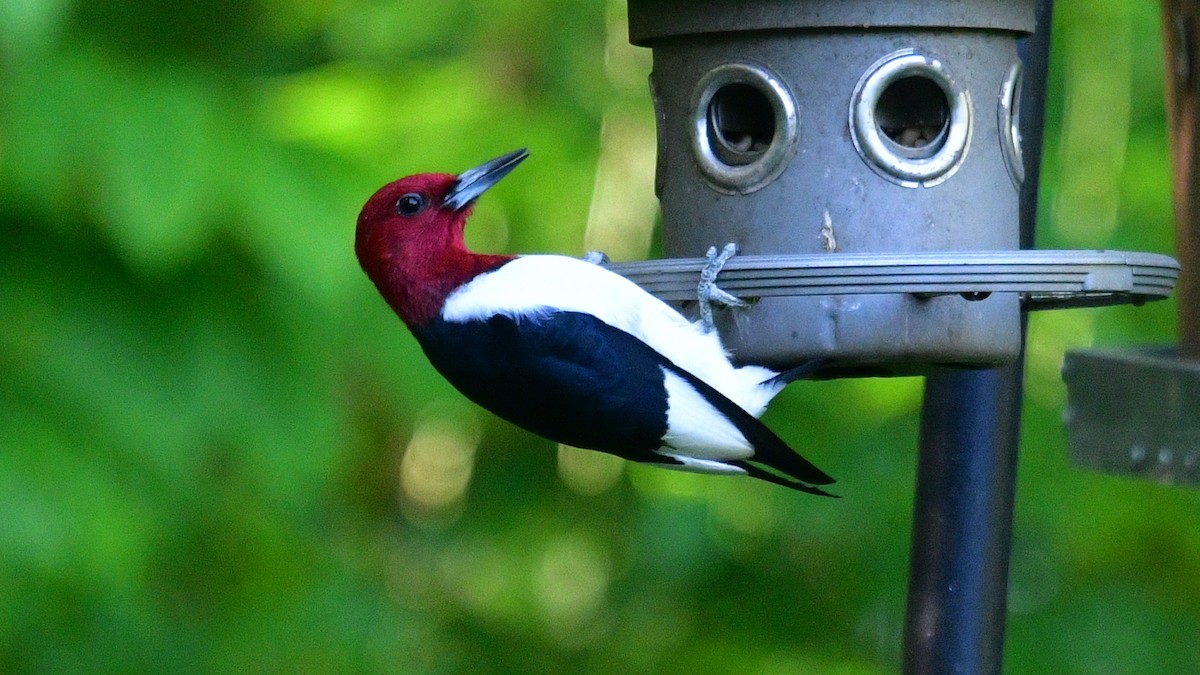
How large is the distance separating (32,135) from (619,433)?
60.1 inches

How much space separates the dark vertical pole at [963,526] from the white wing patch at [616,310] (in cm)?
38

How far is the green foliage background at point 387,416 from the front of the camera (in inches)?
144

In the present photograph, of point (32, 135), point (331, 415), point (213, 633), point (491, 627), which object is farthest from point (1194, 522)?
point (32, 135)

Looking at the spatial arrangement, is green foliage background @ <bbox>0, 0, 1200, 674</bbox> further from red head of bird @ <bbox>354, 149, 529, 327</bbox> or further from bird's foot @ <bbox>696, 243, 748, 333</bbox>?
bird's foot @ <bbox>696, 243, 748, 333</bbox>

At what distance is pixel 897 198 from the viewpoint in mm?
3068

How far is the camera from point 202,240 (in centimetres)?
385

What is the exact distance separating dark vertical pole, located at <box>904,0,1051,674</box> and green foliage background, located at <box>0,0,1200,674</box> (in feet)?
4.76

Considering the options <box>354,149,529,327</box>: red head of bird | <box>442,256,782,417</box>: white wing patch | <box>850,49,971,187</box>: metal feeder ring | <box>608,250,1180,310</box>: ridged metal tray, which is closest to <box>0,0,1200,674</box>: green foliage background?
<box>354,149,529,327</box>: red head of bird

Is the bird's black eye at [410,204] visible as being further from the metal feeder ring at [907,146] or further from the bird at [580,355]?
the metal feeder ring at [907,146]

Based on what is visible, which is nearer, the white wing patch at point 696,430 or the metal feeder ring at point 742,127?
the white wing patch at point 696,430

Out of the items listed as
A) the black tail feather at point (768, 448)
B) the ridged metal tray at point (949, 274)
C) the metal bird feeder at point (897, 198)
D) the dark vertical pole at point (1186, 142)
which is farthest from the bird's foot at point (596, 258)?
the dark vertical pole at point (1186, 142)

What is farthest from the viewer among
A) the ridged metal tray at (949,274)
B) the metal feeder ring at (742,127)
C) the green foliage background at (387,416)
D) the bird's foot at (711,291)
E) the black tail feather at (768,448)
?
the green foliage background at (387,416)

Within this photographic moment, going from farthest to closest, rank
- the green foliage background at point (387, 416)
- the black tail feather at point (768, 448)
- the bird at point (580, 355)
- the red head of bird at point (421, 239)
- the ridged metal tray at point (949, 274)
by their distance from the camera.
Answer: the green foliage background at point (387, 416) → the red head of bird at point (421, 239) → the bird at point (580, 355) → the black tail feather at point (768, 448) → the ridged metal tray at point (949, 274)

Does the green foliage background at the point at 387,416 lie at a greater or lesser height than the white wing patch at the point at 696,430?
greater
